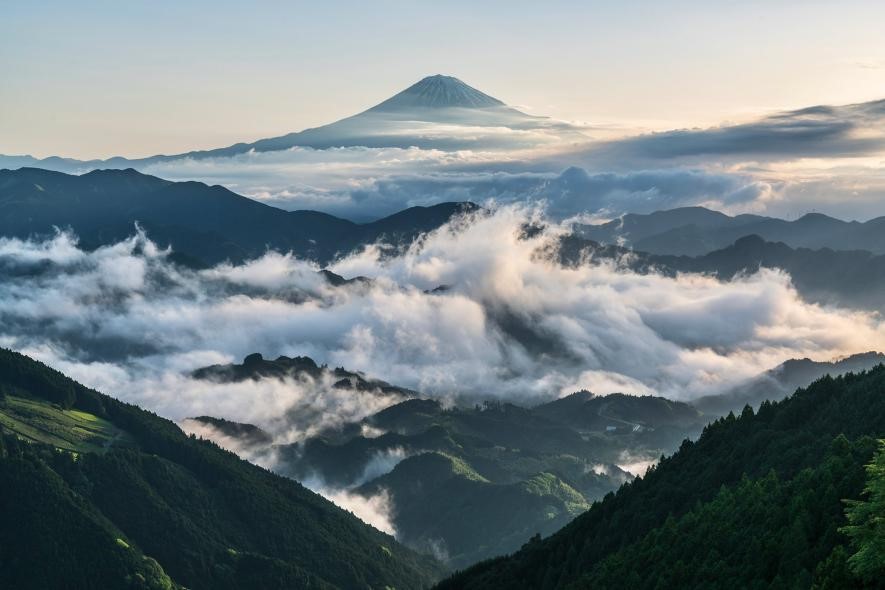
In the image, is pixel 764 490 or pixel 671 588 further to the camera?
pixel 764 490

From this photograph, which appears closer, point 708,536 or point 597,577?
point 708,536

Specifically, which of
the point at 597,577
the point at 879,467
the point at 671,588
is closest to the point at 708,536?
the point at 671,588

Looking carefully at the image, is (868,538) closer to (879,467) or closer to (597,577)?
(879,467)

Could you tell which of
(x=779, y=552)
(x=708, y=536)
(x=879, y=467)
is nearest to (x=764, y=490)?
(x=708, y=536)

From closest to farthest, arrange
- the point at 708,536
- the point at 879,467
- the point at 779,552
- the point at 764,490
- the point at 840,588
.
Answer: the point at 840,588, the point at 879,467, the point at 779,552, the point at 708,536, the point at 764,490

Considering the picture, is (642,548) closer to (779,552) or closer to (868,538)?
(779,552)

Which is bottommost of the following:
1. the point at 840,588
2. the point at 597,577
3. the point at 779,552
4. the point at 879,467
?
the point at 597,577

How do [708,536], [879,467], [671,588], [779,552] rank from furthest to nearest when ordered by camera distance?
[708,536], [671,588], [779,552], [879,467]

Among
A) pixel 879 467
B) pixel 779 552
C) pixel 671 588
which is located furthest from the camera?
pixel 671 588

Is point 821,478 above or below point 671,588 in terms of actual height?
above
